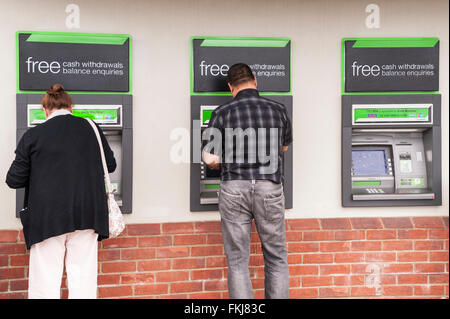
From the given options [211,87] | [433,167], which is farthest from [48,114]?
[433,167]

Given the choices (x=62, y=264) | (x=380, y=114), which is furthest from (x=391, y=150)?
(x=62, y=264)

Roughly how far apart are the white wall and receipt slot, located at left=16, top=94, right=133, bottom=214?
0.08 metres

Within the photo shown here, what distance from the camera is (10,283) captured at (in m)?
3.02

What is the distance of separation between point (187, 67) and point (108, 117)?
762mm

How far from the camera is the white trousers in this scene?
2453 mm

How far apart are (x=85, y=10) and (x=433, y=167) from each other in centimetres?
321

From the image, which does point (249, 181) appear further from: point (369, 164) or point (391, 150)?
point (391, 150)

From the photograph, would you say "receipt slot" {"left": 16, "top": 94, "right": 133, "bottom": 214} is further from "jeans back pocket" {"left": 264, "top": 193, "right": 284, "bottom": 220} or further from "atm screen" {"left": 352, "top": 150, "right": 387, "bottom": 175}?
"atm screen" {"left": 352, "top": 150, "right": 387, "bottom": 175}

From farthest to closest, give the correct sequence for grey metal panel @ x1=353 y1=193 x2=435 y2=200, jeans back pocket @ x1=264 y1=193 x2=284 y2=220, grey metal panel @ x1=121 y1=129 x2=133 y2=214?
grey metal panel @ x1=353 y1=193 x2=435 y2=200, grey metal panel @ x1=121 y1=129 x2=133 y2=214, jeans back pocket @ x1=264 y1=193 x2=284 y2=220

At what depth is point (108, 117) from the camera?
3.08m


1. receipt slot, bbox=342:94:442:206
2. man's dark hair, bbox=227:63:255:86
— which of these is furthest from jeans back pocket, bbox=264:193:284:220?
receipt slot, bbox=342:94:442:206

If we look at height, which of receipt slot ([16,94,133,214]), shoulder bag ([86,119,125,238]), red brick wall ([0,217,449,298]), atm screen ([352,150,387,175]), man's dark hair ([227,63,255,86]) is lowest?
red brick wall ([0,217,449,298])
